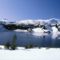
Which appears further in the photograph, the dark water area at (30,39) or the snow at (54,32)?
the snow at (54,32)

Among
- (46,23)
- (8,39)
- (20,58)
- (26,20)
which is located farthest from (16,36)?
(20,58)

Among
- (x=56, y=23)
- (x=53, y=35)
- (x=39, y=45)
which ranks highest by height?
(x=56, y=23)

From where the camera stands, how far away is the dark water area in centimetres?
777

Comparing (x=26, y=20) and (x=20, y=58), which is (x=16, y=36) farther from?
(x=20, y=58)

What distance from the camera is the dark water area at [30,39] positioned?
777 cm

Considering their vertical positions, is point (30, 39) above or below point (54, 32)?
below

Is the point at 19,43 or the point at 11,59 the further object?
the point at 19,43

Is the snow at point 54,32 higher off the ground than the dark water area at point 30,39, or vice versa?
the snow at point 54,32

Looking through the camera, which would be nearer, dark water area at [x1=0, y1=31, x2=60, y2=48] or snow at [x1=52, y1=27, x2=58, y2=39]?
dark water area at [x1=0, y1=31, x2=60, y2=48]

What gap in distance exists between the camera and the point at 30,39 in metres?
Result: 7.92

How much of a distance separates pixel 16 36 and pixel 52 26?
1.83 metres

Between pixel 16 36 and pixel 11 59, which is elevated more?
pixel 16 36

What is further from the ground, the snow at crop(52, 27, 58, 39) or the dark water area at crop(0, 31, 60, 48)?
the snow at crop(52, 27, 58, 39)

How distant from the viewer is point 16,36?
7766mm
